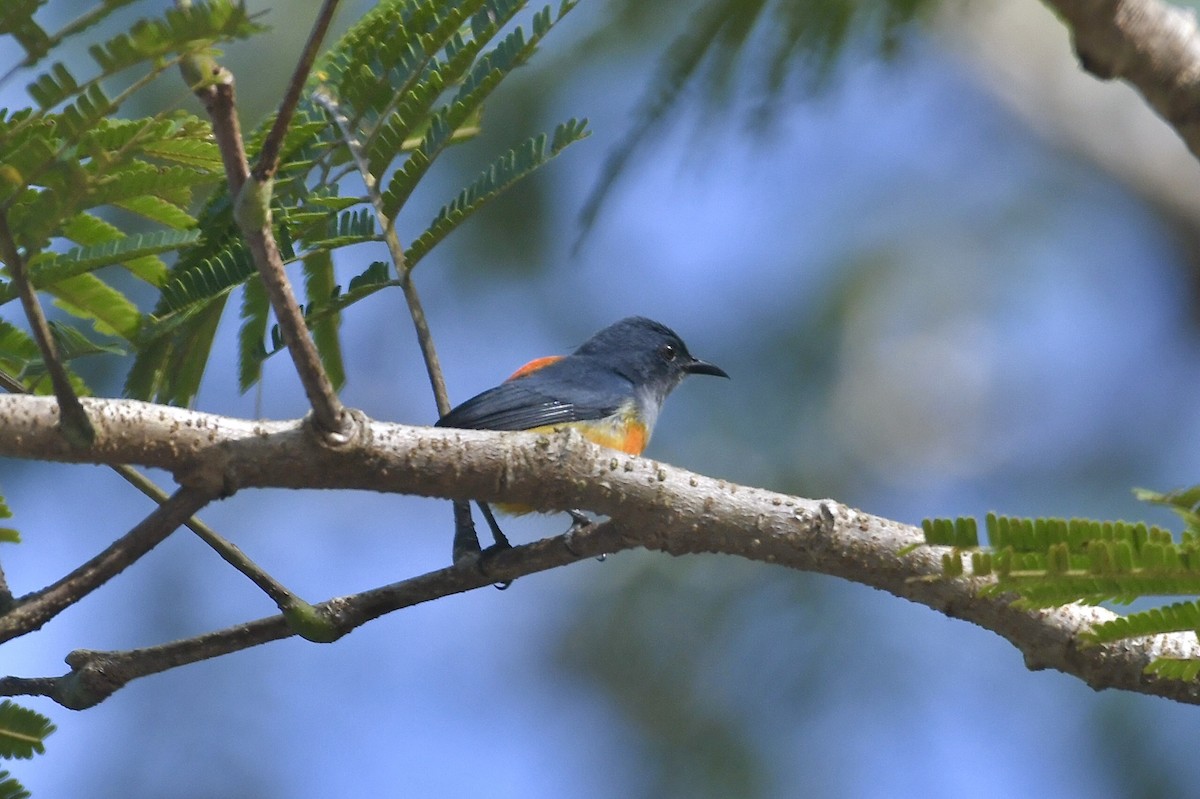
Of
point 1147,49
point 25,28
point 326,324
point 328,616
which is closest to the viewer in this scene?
point 1147,49

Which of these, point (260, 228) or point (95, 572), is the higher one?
point (260, 228)

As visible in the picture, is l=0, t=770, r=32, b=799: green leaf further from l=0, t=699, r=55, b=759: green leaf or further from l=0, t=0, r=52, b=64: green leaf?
l=0, t=0, r=52, b=64: green leaf

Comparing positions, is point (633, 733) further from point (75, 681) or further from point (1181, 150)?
point (75, 681)

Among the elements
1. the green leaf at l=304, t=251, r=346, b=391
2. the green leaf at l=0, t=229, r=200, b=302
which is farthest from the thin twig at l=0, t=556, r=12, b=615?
the green leaf at l=304, t=251, r=346, b=391

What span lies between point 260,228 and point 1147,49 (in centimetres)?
112

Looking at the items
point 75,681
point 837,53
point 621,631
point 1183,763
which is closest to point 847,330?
point 621,631

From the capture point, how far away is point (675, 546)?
230 centimetres

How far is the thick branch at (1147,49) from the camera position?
124cm

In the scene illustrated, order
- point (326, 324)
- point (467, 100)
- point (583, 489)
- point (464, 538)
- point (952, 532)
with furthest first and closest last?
point (326, 324) < point (464, 538) < point (467, 100) < point (583, 489) < point (952, 532)

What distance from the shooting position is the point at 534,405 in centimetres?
471

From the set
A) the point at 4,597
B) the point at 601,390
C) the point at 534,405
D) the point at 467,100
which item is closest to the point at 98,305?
the point at 4,597

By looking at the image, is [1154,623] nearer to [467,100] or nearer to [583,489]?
[583,489]

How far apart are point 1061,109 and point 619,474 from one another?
6.95 metres

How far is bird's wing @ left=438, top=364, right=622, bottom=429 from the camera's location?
177 inches
